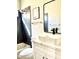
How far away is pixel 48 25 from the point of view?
2676mm

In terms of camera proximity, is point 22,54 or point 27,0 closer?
point 22,54

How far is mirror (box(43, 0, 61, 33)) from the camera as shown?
230cm

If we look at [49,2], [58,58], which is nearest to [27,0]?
[49,2]

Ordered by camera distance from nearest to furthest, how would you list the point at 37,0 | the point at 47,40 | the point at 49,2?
the point at 47,40 → the point at 49,2 → the point at 37,0

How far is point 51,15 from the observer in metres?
2.52

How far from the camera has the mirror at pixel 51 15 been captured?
2.30m
